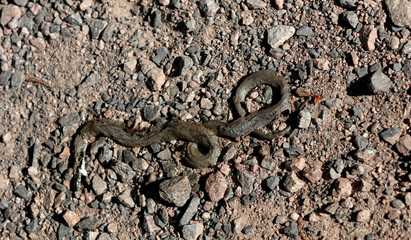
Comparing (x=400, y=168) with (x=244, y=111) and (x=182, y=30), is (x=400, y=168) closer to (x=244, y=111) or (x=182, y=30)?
(x=244, y=111)

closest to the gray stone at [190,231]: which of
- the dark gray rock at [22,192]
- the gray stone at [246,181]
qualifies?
the gray stone at [246,181]

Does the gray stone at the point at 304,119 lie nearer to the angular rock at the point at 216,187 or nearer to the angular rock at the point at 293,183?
the angular rock at the point at 293,183

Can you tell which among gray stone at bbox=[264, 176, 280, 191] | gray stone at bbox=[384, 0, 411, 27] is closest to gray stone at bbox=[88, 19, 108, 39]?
gray stone at bbox=[264, 176, 280, 191]

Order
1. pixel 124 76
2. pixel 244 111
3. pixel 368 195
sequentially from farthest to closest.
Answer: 1. pixel 124 76
2. pixel 244 111
3. pixel 368 195

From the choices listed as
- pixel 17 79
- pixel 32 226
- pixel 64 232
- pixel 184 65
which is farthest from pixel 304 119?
pixel 17 79

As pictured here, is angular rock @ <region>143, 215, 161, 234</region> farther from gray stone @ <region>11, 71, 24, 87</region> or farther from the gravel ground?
gray stone @ <region>11, 71, 24, 87</region>

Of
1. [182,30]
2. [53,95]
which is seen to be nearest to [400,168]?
[182,30]
